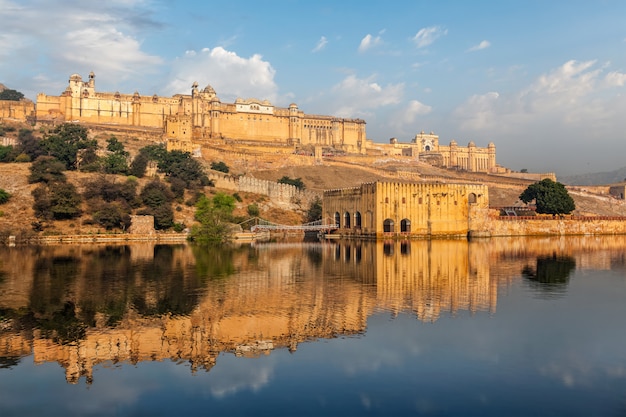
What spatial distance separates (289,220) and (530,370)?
4449 cm

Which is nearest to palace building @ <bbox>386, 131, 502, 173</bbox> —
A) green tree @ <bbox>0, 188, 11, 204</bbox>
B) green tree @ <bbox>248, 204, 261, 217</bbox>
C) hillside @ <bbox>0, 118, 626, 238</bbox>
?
hillside @ <bbox>0, 118, 626, 238</bbox>

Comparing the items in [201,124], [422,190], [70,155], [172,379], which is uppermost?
[201,124]

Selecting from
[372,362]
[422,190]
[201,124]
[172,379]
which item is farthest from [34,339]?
[201,124]

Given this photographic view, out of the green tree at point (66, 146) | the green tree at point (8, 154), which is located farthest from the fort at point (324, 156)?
the green tree at point (8, 154)

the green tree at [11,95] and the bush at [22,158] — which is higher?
the green tree at [11,95]

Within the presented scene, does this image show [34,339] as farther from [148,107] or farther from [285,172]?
[148,107]

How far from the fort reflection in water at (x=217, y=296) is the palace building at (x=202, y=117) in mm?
51280

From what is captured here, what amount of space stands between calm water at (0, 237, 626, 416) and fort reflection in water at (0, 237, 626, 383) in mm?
66

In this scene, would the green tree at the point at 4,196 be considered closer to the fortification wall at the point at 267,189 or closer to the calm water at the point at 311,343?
the fortification wall at the point at 267,189

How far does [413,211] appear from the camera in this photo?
142 ft

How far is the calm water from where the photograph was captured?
8.38 metres

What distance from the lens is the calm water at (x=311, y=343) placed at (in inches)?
330

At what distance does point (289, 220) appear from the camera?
53.8 meters

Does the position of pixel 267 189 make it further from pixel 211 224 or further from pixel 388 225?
pixel 388 225
